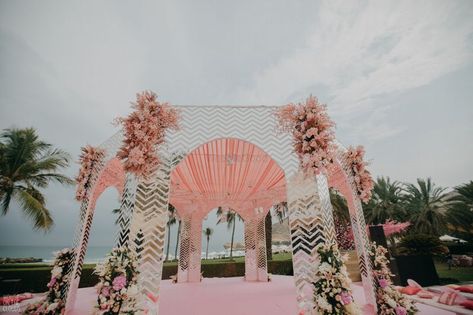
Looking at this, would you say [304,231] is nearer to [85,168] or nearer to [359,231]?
[359,231]

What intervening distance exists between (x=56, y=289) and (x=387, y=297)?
6572mm

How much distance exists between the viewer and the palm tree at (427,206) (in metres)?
16.2

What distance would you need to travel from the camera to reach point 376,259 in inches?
181

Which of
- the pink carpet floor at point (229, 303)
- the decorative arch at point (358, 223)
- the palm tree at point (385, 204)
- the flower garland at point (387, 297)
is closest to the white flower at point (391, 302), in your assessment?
the flower garland at point (387, 297)

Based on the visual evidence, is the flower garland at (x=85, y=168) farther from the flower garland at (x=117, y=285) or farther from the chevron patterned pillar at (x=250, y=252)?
the chevron patterned pillar at (x=250, y=252)

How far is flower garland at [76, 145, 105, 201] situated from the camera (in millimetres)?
5219

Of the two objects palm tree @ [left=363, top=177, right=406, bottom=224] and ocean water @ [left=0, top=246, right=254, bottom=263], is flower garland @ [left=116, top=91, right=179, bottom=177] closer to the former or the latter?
ocean water @ [left=0, top=246, right=254, bottom=263]

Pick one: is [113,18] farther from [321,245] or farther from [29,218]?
[29,218]

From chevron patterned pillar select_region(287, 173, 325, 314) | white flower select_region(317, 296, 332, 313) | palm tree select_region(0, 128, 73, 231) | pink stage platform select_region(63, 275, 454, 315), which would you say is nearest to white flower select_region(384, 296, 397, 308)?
pink stage platform select_region(63, 275, 454, 315)

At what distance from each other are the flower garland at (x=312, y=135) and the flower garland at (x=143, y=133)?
2.55 meters

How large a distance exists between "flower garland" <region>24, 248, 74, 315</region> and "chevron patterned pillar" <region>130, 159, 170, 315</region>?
224 cm

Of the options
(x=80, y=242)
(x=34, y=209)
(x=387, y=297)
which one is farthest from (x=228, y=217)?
(x=387, y=297)

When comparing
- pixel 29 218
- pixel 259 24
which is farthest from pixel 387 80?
pixel 29 218

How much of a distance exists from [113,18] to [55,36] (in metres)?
1.61
